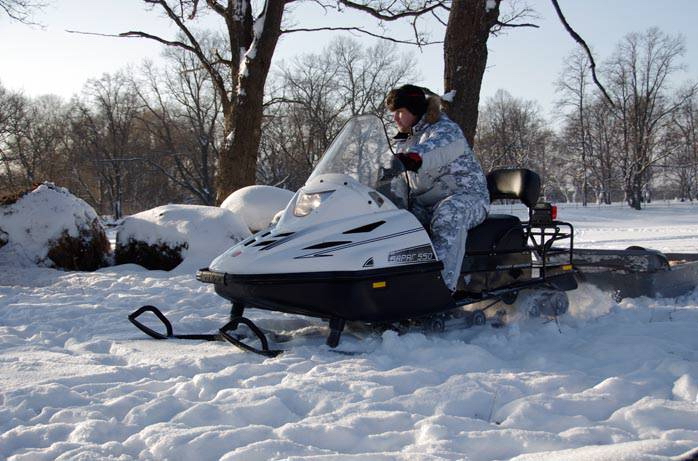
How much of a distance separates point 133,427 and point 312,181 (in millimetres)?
2064

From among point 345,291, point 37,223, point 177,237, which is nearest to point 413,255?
point 345,291

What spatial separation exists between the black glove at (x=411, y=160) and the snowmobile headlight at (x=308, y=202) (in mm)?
565

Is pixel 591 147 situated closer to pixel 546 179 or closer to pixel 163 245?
pixel 546 179

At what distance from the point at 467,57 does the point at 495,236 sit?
426 cm

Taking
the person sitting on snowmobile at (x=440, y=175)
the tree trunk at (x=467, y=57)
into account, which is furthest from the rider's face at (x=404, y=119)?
the tree trunk at (x=467, y=57)

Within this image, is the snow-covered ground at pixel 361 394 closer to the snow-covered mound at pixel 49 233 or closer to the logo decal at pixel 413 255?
the logo decal at pixel 413 255

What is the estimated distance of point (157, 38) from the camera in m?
12.9

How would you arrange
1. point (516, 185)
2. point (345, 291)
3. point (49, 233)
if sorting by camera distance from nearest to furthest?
point (345, 291) < point (516, 185) < point (49, 233)

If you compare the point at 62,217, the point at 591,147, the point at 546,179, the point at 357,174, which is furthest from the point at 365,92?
the point at 357,174

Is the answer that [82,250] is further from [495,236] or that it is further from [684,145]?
[684,145]

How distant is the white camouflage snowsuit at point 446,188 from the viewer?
418cm

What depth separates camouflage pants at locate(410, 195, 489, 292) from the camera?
414 cm

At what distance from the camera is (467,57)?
320 inches

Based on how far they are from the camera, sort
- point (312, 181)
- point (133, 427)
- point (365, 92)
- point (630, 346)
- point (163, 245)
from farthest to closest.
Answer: point (365, 92) → point (163, 245) → point (312, 181) → point (630, 346) → point (133, 427)
